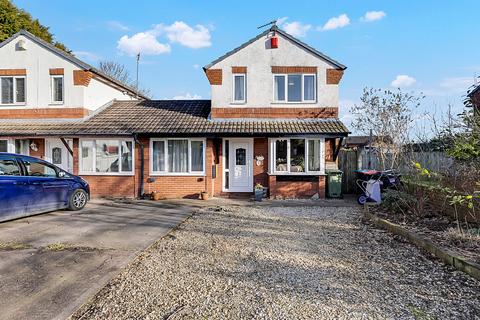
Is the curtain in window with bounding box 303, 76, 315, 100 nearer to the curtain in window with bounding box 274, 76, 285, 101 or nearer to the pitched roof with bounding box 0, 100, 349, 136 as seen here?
the curtain in window with bounding box 274, 76, 285, 101

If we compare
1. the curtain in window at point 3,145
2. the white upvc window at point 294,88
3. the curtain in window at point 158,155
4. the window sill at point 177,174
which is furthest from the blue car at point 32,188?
the white upvc window at point 294,88

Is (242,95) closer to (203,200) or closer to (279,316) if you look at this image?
(203,200)

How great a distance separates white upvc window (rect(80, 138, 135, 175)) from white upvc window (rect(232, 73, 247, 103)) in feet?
15.5

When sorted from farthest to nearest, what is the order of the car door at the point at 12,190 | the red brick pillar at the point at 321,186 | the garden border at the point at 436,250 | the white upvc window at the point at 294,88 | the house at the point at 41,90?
the house at the point at 41,90 < the white upvc window at the point at 294,88 < the red brick pillar at the point at 321,186 < the car door at the point at 12,190 < the garden border at the point at 436,250

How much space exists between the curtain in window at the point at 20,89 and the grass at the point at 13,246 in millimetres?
10746

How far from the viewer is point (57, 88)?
1514 cm

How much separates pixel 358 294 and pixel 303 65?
38.3 feet

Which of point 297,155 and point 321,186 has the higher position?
point 297,155

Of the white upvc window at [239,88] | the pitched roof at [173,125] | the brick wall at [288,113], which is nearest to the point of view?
the pitched roof at [173,125]

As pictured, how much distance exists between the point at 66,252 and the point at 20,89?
12.1 m

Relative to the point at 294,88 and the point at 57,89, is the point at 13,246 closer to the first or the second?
the point at 57,89

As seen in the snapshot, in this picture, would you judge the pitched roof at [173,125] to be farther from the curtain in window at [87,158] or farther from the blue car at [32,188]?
the blue car at [32,188]

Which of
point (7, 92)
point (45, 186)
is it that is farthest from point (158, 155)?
point (7, 92)

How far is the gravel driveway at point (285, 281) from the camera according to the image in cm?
379
